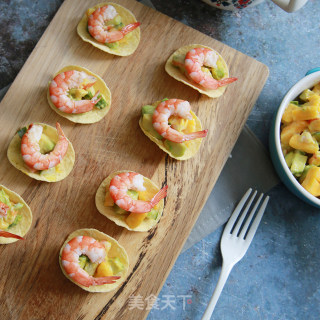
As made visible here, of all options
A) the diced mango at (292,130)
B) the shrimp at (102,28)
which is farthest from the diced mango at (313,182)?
the shrimp at (102,28)

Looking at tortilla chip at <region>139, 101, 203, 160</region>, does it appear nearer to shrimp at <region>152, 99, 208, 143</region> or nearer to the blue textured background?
shrimp at <region>152, 99, 208, 143</region>

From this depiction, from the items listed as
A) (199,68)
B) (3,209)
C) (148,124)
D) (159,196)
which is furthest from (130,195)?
(199,68)

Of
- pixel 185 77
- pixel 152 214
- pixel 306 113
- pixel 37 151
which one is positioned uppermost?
pixel 306 113

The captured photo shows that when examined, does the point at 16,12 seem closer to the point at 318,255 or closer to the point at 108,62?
the point at 108,62

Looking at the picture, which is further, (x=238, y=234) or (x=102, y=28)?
(x=238, y=234)

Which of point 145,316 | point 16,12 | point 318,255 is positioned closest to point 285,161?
point 318,255

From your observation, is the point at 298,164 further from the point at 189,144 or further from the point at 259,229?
the point at 189,144

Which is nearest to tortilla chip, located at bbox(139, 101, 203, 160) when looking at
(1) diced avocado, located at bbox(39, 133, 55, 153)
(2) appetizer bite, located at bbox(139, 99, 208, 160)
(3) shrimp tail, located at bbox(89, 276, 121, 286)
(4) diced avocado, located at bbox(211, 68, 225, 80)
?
(2) appetizer bite, located at bbox(139, 99, 208, 160)
